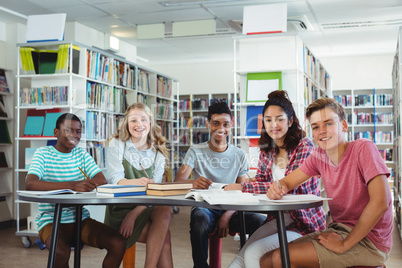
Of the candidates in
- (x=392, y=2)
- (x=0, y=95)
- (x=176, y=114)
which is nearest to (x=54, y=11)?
(x=0, y=95)

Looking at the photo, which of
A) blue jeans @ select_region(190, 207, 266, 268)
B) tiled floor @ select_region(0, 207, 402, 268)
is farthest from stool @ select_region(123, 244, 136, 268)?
tiled floor @ select_region(0, 207, 402, 268)

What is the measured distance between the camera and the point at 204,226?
7.84ft

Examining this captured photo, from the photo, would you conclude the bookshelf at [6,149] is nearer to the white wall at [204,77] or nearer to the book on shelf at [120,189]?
the book on shelf at [120,189]

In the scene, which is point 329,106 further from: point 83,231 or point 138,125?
point 83,231

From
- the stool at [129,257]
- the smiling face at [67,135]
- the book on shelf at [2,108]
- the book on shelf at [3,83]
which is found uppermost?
the book on shelf at [3,83]

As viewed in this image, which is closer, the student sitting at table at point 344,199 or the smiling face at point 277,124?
the student sitting at table at point 344,199

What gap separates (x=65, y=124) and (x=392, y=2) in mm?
4271

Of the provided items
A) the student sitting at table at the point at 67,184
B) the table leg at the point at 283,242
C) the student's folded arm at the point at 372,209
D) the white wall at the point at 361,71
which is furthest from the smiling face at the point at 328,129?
the white wall at the point at 361,71

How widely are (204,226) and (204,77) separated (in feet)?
24.3

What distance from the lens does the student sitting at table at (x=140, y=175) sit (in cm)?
237

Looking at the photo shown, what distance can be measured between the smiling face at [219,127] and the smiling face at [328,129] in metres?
0.93

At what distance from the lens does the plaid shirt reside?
6.64 ft

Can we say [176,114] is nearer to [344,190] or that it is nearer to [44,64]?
[44,64]

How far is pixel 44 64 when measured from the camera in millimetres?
4363
